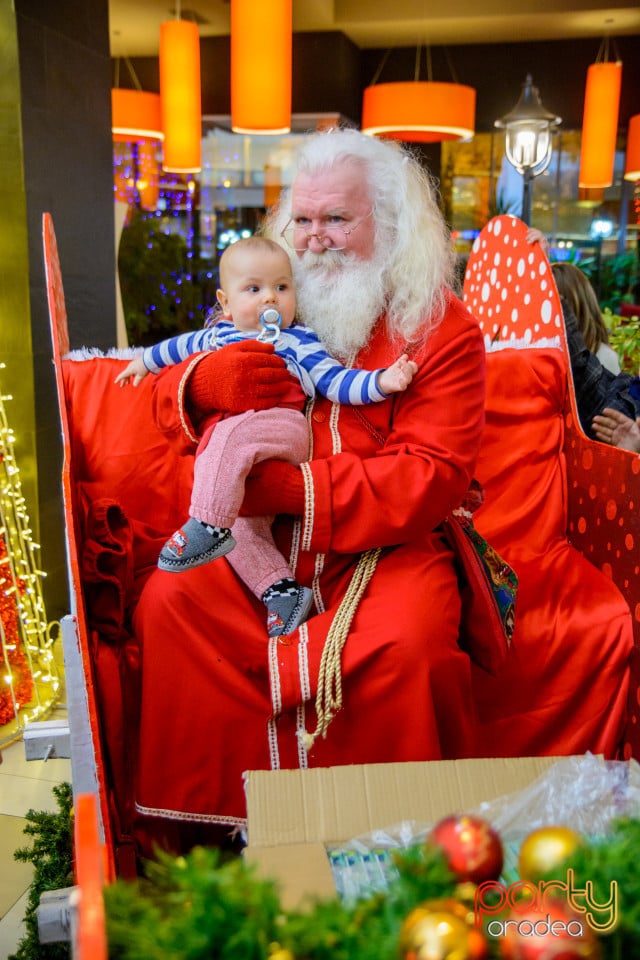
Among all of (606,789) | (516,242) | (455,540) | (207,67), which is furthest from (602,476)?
(207,67)

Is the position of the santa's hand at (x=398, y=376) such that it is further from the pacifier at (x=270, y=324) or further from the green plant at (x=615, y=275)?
the green plant at (x=615, y=275)

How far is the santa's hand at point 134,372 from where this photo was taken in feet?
7.33

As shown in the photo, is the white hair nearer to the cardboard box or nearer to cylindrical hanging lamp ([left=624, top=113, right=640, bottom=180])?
the cardboard box

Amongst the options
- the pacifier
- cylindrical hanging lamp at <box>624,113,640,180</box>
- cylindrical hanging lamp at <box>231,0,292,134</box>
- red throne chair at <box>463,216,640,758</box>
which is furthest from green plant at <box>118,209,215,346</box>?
the pacifier

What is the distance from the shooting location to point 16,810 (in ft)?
7.67

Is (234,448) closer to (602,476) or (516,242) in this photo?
(602,476)

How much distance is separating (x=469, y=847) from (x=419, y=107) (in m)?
5.93

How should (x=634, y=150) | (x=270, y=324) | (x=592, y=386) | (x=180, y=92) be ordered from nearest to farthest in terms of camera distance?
(x=270, y=324), (x=592, y=386), (x=180, y=92), (x=634, y=150)

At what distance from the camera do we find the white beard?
6.56ft

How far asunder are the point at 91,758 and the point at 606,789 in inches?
33.0

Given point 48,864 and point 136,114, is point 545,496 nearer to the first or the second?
point 48,864

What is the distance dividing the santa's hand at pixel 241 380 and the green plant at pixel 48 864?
0.93 meters

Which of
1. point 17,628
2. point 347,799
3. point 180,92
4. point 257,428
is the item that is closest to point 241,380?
point 257,428

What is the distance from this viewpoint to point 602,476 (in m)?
2.30
